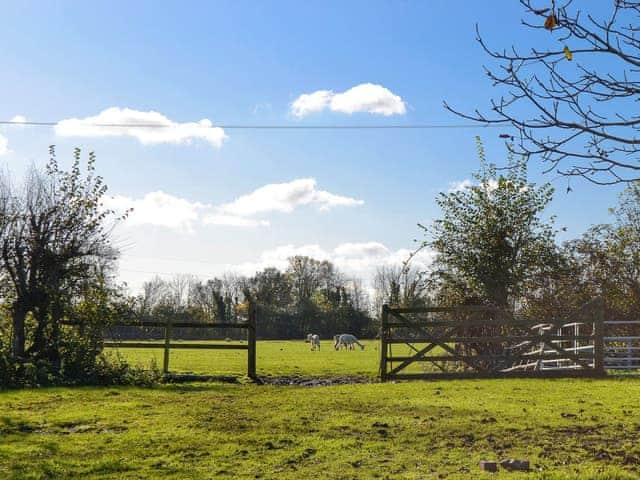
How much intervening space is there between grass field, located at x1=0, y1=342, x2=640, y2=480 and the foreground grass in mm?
18

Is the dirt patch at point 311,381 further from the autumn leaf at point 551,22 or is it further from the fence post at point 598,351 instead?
→ the autumn leaf at point 551,22

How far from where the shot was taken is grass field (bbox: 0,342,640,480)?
6695 mm

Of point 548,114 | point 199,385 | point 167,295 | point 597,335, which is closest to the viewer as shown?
point 548,114

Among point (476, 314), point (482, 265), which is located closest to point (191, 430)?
point (476, 314)

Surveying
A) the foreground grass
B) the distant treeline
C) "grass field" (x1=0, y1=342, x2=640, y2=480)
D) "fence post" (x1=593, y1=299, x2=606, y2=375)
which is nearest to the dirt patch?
"grass field" (x1=0, y1=342, x2=640, y2=480)

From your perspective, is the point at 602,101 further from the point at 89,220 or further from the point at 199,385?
the point at 89,220

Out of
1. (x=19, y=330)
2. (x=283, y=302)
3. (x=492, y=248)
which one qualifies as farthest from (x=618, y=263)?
(x=283, y=302)

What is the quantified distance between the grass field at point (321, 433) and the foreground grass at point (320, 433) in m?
0.02

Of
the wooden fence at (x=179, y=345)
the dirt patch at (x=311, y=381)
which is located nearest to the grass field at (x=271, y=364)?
the wooden fence at (x=179, y=345)

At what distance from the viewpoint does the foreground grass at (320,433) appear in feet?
22.0

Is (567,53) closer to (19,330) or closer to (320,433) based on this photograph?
(320,433)

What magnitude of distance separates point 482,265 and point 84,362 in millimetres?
12672

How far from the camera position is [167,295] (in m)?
93.8

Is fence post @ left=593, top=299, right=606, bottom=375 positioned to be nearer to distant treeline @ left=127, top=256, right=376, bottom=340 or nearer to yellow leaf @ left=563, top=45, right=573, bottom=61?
yellow leaf @ left=563, top=45, right=573, bottom=61
